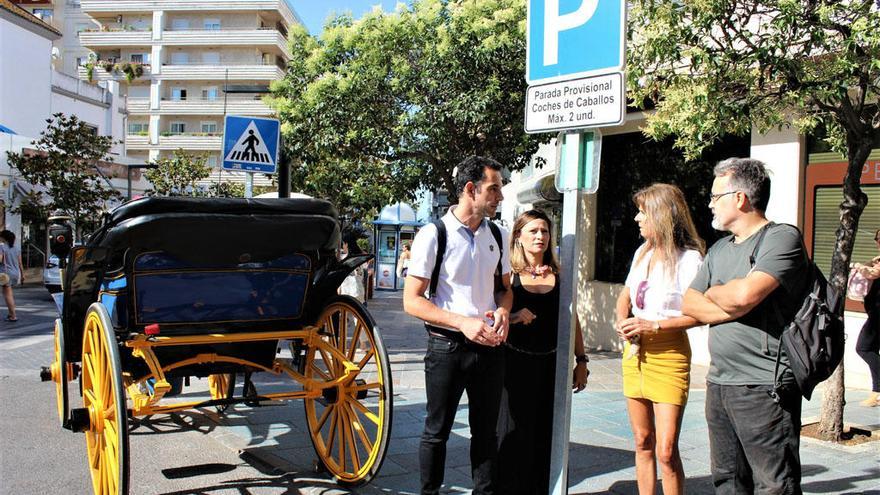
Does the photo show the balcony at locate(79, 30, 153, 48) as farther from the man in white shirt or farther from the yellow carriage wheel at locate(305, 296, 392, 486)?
the man in white shirt

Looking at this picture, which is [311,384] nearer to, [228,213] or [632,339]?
[228,213]

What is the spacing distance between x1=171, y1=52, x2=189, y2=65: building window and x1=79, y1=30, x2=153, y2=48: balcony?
6.99ft

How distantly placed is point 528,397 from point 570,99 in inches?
64.5

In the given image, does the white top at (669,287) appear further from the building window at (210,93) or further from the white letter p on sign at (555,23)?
the building window at (210,93)

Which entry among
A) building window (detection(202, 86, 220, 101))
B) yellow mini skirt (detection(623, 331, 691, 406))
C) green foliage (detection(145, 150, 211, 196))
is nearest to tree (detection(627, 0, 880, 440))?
yellow mini skirt (detection(623, 331, 691, 406))

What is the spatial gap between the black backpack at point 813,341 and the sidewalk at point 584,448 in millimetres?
1903

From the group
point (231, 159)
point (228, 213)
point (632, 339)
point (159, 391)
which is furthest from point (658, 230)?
point (231, 159)

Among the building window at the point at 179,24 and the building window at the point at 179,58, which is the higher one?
the building window at the point at 179,24

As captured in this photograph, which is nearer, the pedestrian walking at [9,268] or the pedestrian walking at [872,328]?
the pedestrian walking at [872,328]

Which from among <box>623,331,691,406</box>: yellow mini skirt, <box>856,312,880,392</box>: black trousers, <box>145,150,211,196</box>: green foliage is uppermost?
<box>145,150,211,196</box>: green foliage

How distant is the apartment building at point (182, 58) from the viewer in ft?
197

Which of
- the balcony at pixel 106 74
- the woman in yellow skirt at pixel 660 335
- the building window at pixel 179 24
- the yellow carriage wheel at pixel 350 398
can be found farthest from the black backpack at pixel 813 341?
the building window at pixel 179 24

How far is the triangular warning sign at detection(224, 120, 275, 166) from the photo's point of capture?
338 inches

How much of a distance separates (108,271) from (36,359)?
6102 mm
